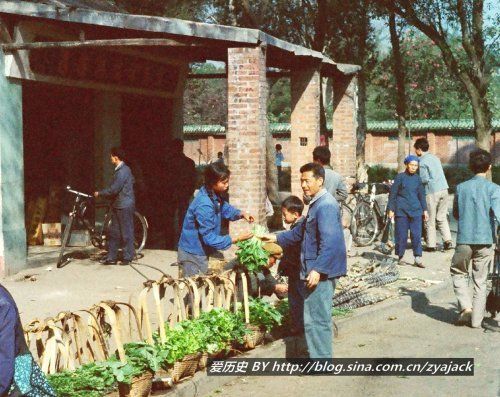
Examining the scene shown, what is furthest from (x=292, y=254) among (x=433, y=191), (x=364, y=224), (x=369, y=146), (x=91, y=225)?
(x=369, y=146)

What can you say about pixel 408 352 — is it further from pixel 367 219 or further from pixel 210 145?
pixel 210 145

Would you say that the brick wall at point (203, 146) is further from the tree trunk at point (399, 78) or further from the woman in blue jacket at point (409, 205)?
the woman in blue jacket at point (409, 205)

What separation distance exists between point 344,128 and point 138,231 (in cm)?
588

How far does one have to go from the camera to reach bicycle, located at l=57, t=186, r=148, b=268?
44.3ft

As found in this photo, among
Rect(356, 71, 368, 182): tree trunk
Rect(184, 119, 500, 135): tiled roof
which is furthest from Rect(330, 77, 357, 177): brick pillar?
Rect(184, 119, 500, 135): tiled roof

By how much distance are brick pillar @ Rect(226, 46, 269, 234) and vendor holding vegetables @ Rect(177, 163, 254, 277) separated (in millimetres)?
3914

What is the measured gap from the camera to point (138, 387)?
6273 millimetres

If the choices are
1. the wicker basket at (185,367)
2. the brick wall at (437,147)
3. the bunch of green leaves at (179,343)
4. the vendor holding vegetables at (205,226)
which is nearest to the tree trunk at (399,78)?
the brick wall at (437,147)

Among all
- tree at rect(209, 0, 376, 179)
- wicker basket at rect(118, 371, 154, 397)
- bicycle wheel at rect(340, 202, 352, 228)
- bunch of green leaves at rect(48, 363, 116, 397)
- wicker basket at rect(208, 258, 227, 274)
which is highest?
tree at rect(209, 0, 376, 179)

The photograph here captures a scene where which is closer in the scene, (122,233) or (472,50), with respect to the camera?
(122,233)

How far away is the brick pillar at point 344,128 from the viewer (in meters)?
18.8

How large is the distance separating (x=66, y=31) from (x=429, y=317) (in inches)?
289

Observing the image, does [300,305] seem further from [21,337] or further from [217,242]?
[21,337]

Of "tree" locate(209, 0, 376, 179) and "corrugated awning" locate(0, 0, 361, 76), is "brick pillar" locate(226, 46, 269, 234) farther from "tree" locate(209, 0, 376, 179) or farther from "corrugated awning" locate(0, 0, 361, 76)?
"tree" locate(209, 0, 376, 179)
